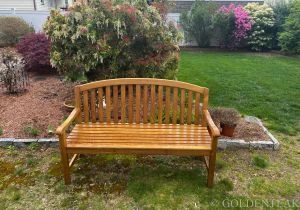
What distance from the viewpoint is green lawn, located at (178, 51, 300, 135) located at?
605 cm

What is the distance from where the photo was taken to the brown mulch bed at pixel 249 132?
4.77 meters

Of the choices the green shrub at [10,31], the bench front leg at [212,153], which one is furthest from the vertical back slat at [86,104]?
the green shrub at [10,31]

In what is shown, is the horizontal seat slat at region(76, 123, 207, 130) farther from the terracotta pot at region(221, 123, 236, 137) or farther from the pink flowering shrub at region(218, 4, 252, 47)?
the pink flowering shrub at region(218, 4, 252, 47)

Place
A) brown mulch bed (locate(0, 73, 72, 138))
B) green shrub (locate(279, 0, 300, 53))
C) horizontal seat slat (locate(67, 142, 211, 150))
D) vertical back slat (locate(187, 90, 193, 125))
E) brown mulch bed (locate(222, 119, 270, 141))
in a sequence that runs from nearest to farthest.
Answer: horizontal seat slat (locate(67, 142, 211, 150))
vertical back slat (locate(187, 90, 193, 125))
brown mulch bed (locate(222, 119, 270, 141))
brown mulch bed (locate(0, 73, 72, 138))
green shrub (locate(279, 0, 300, 53))

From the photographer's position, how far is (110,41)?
5488 mm

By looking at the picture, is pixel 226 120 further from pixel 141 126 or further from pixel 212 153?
pixel 141 126

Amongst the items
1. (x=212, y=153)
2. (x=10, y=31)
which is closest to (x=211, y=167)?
(x=212, y=153)

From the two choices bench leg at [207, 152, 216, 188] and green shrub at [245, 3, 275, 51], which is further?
green shrub at [245, 3, 275, 51]

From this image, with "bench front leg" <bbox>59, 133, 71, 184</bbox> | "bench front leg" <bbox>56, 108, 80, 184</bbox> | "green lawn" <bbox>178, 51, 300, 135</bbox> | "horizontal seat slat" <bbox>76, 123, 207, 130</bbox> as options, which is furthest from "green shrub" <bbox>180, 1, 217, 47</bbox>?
"bench front leg" <bbox>59, 133, 71, 184</bbox>

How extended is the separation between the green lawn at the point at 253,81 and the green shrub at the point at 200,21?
4.35 feet

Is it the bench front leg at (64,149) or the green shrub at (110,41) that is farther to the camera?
the green shrub at (110,41)

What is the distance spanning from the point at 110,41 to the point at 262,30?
32.1ft

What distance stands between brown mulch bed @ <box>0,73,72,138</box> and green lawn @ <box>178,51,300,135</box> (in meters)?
3.21

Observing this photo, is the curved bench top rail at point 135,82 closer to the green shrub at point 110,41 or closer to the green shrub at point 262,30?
the green shrub at point 110,41
